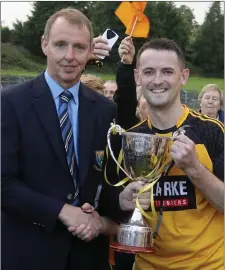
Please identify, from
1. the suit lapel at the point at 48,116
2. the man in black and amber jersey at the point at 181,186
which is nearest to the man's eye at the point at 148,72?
the man in black and amber jersey at the point at 181,186

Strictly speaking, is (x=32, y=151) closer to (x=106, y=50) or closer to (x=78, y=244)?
(x=78, y=244)

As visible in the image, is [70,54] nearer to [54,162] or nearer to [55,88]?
[55,88]

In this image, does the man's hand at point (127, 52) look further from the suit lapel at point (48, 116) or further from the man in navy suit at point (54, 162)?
the suit lapel at point (48, 116)

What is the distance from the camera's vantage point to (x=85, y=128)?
2996 mm

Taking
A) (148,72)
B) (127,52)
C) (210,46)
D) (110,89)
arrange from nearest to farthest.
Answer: (148,72) → (127,52) → (110,89) → (210,46)

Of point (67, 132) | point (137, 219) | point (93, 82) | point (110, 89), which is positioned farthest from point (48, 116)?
point (110, 89)

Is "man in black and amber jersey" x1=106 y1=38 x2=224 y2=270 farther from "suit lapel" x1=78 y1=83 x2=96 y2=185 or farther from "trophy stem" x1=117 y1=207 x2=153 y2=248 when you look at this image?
"suit lapel" x1=78 y1=83 x2=96 y2=185

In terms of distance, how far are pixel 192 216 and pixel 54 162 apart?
2.65 feet

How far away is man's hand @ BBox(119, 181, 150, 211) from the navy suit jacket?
60mm

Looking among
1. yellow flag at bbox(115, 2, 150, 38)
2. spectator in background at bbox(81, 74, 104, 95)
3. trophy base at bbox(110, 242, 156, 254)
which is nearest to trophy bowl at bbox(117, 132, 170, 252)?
trophy base at bbox(110, 242, 156, 254)

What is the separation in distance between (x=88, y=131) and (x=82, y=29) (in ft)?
1.82

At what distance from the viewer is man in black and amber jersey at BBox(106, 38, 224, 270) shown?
2.94 m

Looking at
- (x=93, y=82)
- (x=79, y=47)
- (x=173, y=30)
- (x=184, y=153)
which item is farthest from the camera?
(x=173, y=30)

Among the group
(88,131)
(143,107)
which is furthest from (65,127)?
(143,107)
